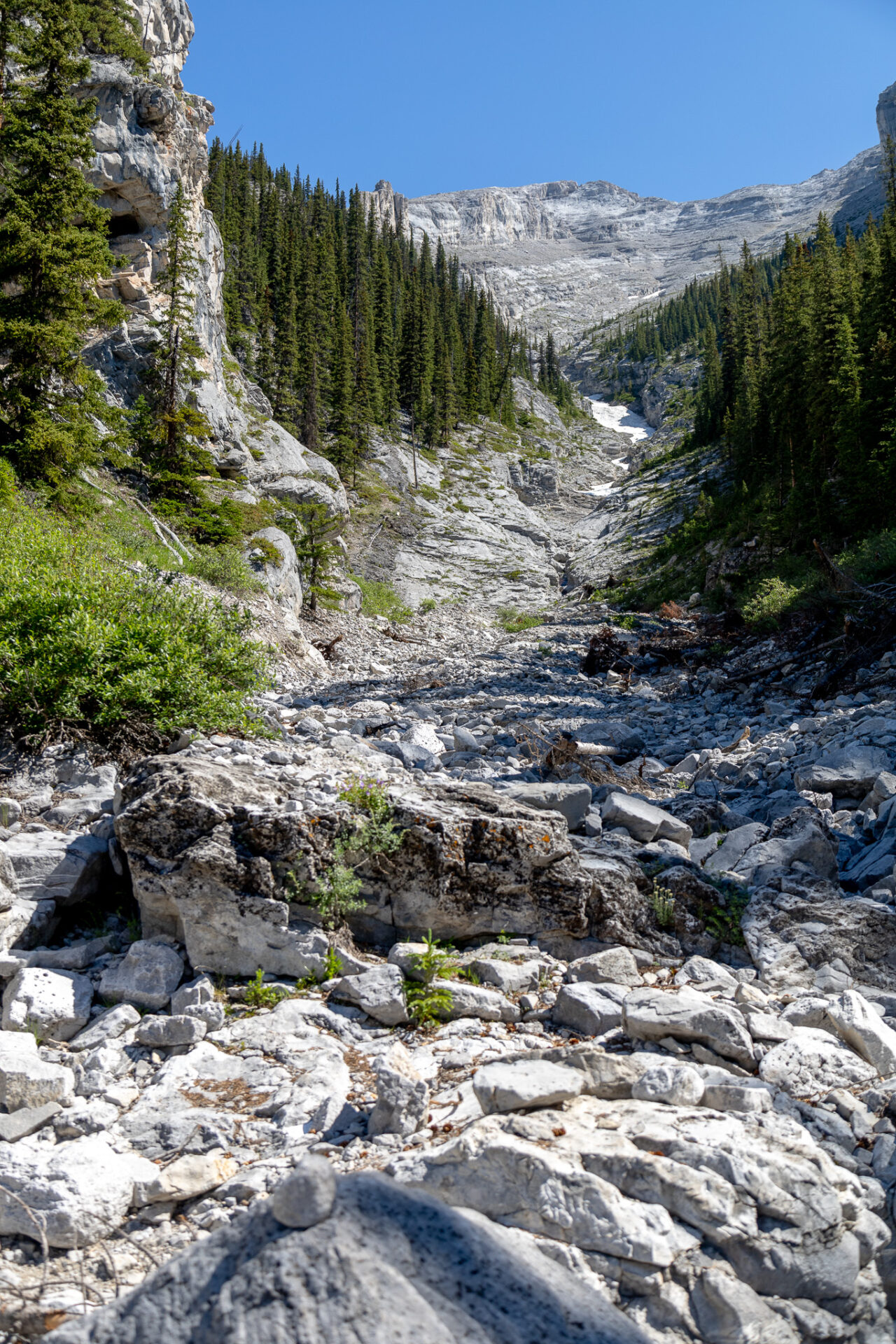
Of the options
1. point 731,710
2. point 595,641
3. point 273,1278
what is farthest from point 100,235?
point 273,1278

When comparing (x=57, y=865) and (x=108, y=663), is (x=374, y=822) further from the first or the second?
(x=108, y=663)

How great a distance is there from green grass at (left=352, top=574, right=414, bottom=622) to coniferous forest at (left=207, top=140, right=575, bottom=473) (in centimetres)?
1538

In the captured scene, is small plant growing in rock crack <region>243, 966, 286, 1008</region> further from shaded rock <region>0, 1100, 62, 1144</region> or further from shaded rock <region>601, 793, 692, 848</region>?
shaded rock <region>601, 793, 692, 848</region>

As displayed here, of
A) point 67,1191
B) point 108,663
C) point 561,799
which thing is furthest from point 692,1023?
point 108,663

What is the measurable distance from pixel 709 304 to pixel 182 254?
151721mm

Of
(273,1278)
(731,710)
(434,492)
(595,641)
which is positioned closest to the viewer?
(273,1278)

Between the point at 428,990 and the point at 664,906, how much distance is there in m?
2.09

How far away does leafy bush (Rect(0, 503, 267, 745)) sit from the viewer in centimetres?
671

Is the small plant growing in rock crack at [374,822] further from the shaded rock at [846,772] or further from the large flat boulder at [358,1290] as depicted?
the shaded rock at [846,772]

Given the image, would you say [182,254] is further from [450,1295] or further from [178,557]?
[450,1295]

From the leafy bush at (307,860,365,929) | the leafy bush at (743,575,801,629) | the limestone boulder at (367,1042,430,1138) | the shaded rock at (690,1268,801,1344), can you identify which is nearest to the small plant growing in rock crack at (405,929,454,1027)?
the leafy bush at (307,860,365,929)

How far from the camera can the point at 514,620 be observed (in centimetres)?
3738

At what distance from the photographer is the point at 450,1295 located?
204 centimetres

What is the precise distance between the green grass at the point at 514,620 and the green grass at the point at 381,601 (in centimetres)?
486
